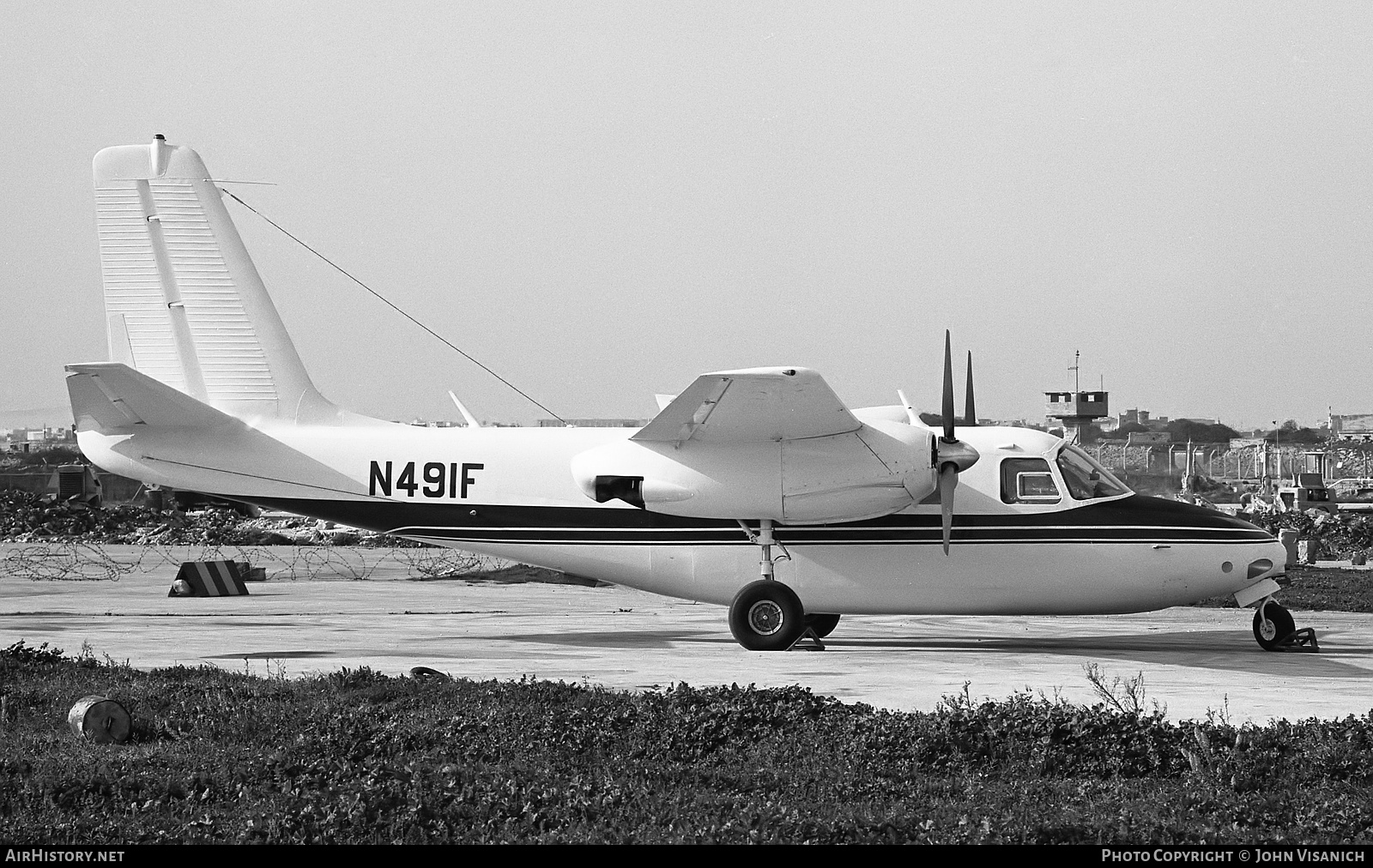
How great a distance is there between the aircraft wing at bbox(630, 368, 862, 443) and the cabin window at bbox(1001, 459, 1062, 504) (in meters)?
2.60

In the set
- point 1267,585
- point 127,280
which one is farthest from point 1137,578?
point 127,280

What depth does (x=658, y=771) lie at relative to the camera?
351 inches

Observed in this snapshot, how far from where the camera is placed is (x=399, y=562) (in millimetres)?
40562

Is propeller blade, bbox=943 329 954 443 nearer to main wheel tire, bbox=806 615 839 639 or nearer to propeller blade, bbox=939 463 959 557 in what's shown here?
propeller blade, bbox=939 463 959 557

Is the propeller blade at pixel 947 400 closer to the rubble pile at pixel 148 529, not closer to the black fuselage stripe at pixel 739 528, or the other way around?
the black fuselage stripe at pixel 739 528

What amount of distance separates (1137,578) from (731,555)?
17.8 ft

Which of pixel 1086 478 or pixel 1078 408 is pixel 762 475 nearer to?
pixel 1086 478

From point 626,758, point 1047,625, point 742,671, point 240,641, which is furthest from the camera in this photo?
point 1047,625

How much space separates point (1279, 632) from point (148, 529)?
49.3 meters

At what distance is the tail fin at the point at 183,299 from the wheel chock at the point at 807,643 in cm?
746

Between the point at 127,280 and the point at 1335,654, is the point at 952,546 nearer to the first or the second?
the point at 1335,654

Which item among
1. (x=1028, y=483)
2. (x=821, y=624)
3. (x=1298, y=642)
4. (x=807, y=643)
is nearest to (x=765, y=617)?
(x=807, y=643)
